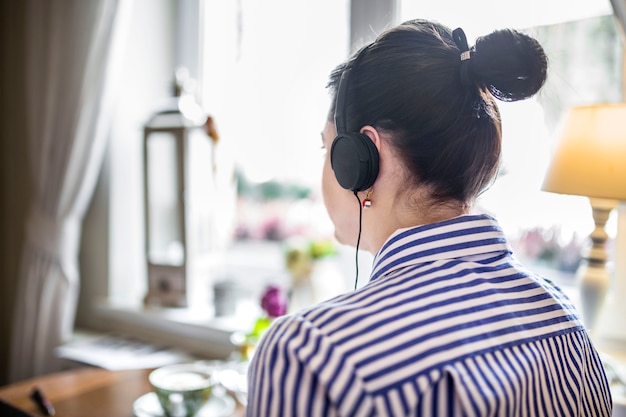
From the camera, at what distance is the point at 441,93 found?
0.69 m

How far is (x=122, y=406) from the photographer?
1222mm

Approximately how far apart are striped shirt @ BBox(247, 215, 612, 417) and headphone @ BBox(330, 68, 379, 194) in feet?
0.28

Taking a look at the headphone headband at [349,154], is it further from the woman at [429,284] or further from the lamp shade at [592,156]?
the lamp shade at [592,156]

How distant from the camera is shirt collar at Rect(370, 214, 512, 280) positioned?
69cm

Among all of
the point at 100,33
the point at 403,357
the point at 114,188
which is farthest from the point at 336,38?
the point at 403,357

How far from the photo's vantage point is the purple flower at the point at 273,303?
1414 mm

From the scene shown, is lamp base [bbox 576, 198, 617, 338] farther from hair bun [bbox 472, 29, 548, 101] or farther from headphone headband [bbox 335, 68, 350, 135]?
headphone headband [bbox 335, 68, 350, 135]

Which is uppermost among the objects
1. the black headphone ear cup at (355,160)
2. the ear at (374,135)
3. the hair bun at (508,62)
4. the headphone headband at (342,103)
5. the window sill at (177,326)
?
the hair bun at (508,62)

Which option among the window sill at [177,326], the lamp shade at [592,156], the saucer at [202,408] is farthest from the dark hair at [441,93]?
the window sill at [177,326]

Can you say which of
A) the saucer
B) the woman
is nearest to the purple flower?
the saucer

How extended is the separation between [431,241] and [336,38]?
3.85ft

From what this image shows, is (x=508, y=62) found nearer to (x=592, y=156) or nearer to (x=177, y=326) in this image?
(x=592, y=156)

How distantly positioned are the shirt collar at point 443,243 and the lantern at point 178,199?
1.18 m

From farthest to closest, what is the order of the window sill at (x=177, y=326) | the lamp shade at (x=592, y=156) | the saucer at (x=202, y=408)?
the window sill at (x=177, y=326) < the saucer at (x=202, y=408) < the lamp shade at (x=592, y=156)
